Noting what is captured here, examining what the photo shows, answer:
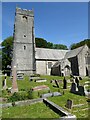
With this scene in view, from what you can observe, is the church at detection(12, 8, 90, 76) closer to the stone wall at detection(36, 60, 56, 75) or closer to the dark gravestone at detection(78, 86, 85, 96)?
the stone wall at detection(36, 60, 56, 75)

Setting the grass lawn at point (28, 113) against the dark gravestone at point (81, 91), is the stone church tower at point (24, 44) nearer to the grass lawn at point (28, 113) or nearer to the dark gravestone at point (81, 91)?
the dark gravestone at point (81, 91)

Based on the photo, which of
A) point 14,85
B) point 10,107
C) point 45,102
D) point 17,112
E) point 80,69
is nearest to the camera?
point 17,112

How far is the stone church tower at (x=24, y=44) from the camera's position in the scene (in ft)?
121

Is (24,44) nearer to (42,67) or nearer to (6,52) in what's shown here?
(42,67)

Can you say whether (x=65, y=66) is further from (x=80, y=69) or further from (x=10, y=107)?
(x=10, y=107)

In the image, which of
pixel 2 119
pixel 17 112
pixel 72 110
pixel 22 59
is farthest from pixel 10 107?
pixel 22 59

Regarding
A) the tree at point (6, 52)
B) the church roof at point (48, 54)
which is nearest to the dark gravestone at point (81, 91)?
the church roof at point (48, 54)

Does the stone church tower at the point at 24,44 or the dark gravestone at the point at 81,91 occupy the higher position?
the stone church tower at the point at 24,44

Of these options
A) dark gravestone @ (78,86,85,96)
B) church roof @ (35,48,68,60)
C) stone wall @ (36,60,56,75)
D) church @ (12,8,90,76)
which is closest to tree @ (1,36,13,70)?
church roof @ (35,48,68,60)

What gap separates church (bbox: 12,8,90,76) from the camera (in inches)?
1442

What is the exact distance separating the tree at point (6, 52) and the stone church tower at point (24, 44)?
57.6ft

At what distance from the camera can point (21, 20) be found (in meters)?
39.1

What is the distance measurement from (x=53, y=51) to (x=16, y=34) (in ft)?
40.6

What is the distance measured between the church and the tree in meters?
17.7
